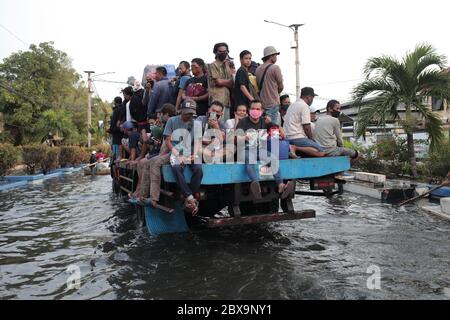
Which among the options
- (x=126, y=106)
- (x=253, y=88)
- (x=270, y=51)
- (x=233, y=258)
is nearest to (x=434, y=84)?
(x=270, y=51)

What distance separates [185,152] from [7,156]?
14057mm

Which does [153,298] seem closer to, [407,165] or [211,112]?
[211,112]

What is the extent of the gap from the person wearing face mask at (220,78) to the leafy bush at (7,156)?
42.9 ft

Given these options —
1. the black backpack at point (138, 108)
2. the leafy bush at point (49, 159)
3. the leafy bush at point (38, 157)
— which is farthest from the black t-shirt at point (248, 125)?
the leafy bush at point (49, 159)

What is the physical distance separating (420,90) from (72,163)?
22.0 meters

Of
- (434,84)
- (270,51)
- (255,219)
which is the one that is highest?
(434,84)

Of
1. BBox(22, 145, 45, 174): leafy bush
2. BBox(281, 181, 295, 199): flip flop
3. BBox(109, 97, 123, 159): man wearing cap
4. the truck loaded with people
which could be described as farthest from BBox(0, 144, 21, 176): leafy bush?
BBox(281, 181, 295, 199): flip flop

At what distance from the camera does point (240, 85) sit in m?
5.96

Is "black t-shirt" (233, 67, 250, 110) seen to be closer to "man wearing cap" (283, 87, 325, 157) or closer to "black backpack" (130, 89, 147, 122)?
"man wearing cap" (283, 87, 325, 157)

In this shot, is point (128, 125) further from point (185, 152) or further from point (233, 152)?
point (233, 152)

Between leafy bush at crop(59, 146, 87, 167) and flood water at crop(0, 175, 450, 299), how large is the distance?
18.1m

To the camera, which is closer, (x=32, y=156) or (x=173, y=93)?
(x=173, y=93)

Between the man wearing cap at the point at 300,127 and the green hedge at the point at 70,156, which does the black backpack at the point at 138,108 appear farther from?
the green hedge at the point at 70,156
